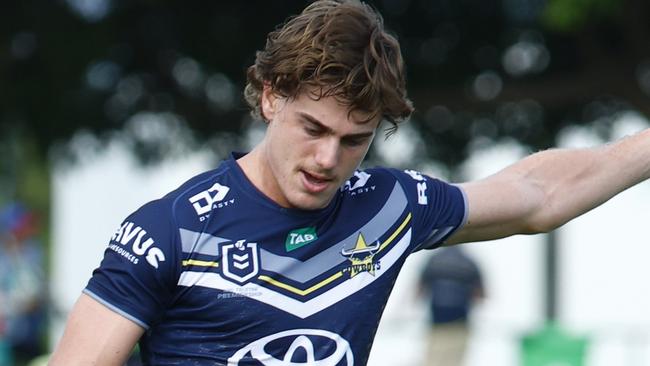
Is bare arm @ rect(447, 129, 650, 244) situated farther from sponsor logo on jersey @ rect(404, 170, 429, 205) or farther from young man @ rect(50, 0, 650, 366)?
young man @ rect(50, 0, 650, 366)

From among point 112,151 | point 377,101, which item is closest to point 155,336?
point 377,101

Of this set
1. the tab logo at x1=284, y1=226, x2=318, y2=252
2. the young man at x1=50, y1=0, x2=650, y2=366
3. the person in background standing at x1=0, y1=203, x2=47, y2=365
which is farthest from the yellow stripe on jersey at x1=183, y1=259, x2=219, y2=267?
the person in background standing at x1=0, y1=203, x2=47, y2=365

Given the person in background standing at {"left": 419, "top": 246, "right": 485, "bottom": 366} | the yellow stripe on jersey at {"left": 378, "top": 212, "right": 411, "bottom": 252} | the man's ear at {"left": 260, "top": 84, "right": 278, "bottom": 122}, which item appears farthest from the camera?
the person in background standing at {"left": 419, "top": 246, "right": 485, "bottom": 366}

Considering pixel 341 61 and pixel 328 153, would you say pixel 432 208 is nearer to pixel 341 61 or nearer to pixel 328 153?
pixel 328 153

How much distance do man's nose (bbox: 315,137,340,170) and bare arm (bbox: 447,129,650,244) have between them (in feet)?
2.19

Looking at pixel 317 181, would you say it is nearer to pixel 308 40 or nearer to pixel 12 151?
pixel 308 40

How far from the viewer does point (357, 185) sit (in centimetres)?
435

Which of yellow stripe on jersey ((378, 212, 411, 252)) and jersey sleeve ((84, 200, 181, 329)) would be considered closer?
jersey sleeve ((84, 200, 181, 329))

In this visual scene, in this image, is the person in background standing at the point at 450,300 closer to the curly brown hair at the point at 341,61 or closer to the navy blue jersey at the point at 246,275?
the navy blue jersey at the point at 246,275

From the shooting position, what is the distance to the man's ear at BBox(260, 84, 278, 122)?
413cm

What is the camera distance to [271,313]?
401cm

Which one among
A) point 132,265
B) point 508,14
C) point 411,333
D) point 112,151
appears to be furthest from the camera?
point 411,333

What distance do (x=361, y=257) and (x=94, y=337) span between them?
2.85 ft

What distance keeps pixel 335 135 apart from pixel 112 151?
7553mm
